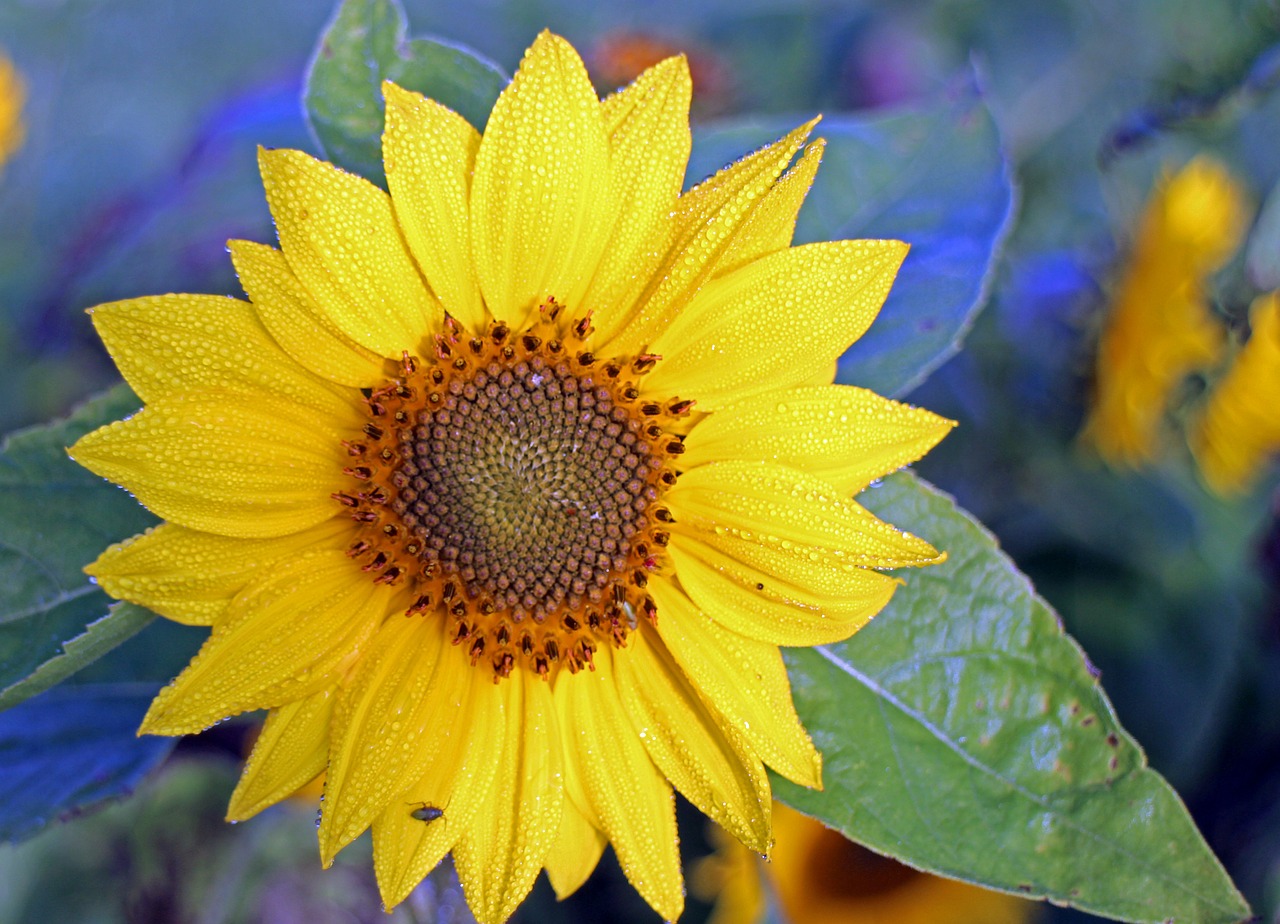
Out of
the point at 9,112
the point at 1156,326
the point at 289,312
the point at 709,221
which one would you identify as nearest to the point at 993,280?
the point at 1156,326

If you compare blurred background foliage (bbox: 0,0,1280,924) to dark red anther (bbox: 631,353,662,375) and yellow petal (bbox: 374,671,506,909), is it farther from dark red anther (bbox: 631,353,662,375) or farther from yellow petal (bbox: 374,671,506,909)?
dark red anther (bbox: 631,353,662,375)

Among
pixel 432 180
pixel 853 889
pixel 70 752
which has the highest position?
pixel 432 180

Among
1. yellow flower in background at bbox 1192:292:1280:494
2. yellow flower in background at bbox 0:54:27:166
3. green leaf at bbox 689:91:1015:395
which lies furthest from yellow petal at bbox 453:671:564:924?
yellow flower in background at bbox 0:54:27:166

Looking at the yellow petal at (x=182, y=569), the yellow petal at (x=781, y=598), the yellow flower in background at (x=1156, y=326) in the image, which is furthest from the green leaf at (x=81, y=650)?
the yellow flower in background at (x=1156, y=326)

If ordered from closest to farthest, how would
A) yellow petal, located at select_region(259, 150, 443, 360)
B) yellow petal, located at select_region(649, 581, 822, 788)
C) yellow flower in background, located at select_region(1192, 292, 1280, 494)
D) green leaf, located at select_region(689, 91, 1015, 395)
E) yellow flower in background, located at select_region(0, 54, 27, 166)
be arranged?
yellow petal, located at select_region(259, 150, 443, 360) → yellow petal, located at select_region(649, 581, 822, 788) → green leaf, located at select_region(689, 91, 1015, 395) → yellow flower in background, located at select_region(1192, 292, 1280, 494) → yellow flower in background, located at select_region(0, 54, 27, 166)

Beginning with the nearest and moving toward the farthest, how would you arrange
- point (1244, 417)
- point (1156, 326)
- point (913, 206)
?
point (913, 206) → point (1156, 326) → point (1244, 417)

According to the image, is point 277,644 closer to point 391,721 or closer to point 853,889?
point 391,721
